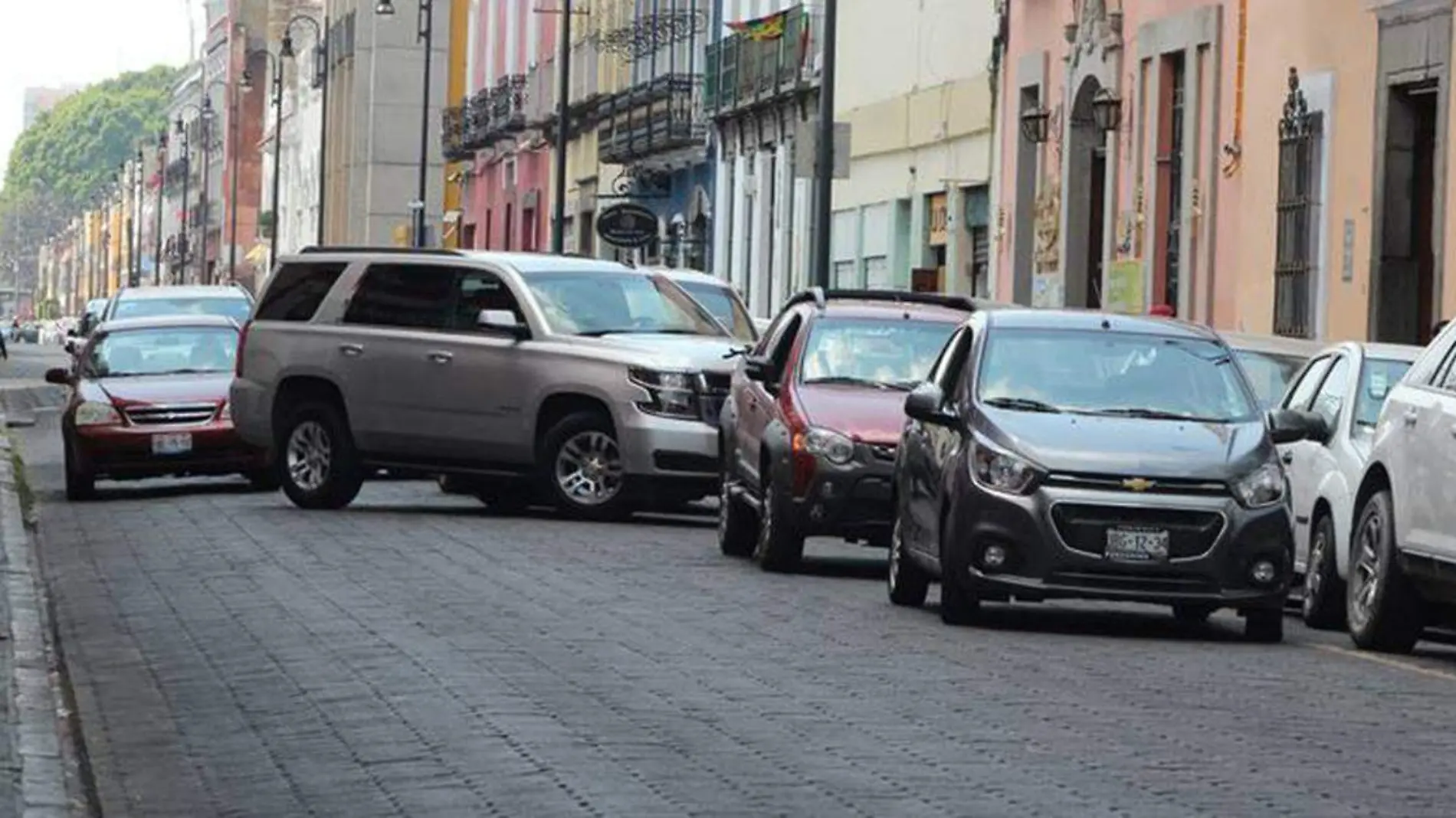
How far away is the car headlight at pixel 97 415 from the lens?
31.6 metres

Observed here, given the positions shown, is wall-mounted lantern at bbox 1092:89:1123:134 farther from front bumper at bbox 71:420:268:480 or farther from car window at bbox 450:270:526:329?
car window at bbox 450:270:526:329

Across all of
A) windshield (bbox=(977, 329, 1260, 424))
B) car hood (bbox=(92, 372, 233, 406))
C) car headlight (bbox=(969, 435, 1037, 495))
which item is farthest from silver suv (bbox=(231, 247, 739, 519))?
car headlight (bbox=(969, 435, 1037, 495))

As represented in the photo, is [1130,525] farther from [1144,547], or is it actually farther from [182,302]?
[182,302]

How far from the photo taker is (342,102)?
108938mm

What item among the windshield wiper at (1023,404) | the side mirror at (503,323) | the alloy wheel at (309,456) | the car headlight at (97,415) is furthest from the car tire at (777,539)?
the car headlight at (97,415)

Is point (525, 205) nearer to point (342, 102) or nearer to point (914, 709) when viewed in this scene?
point (342, 102)

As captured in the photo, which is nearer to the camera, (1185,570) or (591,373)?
(1185,570)

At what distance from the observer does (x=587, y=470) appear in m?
27.4

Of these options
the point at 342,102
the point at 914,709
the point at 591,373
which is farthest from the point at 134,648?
the point at 342,102

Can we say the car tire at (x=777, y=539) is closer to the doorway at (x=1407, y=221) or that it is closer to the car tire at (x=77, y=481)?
the doorway at (x=1407, y=221)

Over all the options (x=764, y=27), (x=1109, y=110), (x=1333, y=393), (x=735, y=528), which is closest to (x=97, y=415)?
(x=735, y=528)

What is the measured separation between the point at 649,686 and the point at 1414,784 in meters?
3.49

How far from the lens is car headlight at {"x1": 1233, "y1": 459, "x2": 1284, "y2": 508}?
17766mm

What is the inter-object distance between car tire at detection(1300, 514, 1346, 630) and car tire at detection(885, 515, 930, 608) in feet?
7.01
